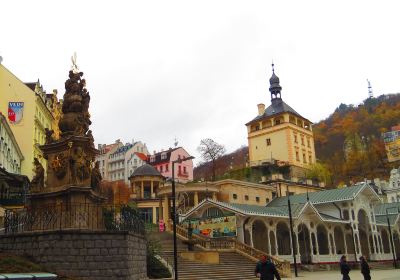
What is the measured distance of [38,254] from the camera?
17.7 metres

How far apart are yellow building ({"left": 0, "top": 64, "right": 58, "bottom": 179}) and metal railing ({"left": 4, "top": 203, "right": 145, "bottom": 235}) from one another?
33.0m

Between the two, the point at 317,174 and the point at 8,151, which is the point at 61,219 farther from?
the point at 317,174

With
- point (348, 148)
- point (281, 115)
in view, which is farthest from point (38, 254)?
point (348, 148)

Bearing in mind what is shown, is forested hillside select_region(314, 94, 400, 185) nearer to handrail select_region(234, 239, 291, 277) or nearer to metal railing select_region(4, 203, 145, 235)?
handrail select_region(234, 239, 291, 277)

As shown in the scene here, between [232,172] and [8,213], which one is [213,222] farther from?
[232,172]

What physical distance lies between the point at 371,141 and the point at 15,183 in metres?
101

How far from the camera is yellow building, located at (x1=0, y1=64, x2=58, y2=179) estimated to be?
5047 centimetres

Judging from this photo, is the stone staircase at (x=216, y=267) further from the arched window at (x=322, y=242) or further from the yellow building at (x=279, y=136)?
the yellow building at (x=279, y=136)

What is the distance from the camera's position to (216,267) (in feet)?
97.5

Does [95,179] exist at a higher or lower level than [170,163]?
lower

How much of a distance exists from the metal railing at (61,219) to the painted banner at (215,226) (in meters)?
18.7

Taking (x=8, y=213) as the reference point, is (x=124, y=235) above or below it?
below

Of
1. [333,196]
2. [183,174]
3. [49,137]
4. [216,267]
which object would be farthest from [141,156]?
[49,137]

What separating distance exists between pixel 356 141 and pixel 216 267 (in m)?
92.5
